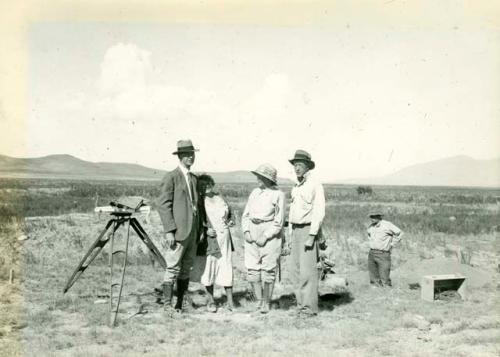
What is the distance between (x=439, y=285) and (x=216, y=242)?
372 centimetres

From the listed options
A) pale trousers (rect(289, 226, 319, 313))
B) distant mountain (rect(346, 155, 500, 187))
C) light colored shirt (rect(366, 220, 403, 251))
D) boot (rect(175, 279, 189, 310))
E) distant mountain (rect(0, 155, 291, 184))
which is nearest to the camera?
pale trousers (rect(289, 226, 319, 313))

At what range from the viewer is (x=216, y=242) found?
6.52 m

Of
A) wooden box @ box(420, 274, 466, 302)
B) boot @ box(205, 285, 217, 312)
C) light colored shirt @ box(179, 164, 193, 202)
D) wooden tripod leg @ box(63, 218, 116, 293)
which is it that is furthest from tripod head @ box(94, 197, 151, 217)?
wooden box @ box(420, 274, 466, 302)

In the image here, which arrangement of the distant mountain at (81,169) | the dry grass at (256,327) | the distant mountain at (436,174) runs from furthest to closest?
1. the distant mountain at (436,174)
2. the distant mountain at (81,169)
3. the dry grass at (256,327)

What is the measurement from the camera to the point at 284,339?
5.40 m

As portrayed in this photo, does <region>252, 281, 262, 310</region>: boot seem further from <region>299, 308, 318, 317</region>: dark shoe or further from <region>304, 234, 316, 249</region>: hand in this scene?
<region>304, 234, 316, 249</region>: hand

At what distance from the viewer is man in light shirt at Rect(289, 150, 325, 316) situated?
6191 mm

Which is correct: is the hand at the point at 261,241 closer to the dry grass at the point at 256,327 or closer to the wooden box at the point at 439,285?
the dry grass at the point at 256,327

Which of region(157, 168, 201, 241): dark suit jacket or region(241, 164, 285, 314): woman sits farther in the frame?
region(241, 164, 285, 314): woman

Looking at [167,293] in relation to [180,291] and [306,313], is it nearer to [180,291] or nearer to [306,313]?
[180,291]

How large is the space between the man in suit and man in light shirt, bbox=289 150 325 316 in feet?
4.62

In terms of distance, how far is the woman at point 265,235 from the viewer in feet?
20.7

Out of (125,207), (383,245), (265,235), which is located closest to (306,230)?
(265,235)

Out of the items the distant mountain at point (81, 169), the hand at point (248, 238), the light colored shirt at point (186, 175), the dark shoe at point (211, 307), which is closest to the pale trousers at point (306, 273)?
the hand at point (248, 238)
